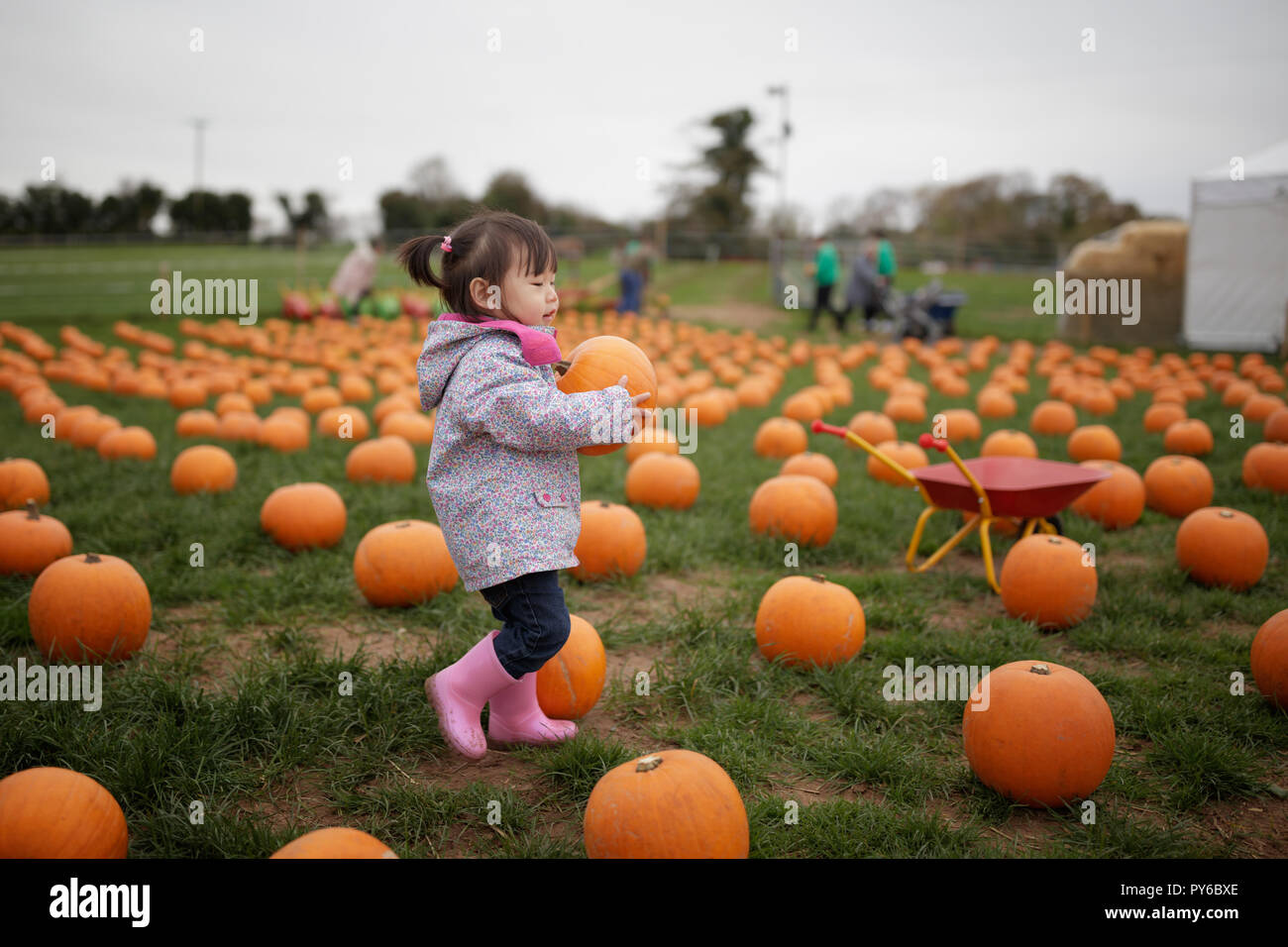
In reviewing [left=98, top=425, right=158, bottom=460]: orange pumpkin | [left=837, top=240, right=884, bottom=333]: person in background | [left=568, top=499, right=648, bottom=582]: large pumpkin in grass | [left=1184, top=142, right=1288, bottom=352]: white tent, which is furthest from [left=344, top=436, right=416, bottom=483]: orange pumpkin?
[left=1184, top=142, right=1288, bottom=352]: white tent

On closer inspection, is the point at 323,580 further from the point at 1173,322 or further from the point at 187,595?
the point at 1173,322

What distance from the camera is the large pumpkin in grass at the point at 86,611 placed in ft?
12.3

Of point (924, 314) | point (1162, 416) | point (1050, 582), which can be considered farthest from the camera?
point (924, 314)

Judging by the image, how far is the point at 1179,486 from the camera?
606 centimetres

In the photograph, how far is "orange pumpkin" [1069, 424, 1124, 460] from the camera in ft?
23.0

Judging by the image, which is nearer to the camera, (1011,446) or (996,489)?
(996,489)

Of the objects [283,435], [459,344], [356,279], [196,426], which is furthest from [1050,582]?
[356,279]

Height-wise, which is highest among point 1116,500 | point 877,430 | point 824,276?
point 824,276

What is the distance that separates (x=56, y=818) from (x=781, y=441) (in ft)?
20.3

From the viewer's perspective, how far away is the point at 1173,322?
710 inches

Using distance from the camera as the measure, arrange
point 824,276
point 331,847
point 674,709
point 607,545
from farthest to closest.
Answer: point 824,276 → point 607,545 → point 674,709 → point 331,847

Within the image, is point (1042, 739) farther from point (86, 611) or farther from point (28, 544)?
point (28, 544)

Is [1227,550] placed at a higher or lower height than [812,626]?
higher
